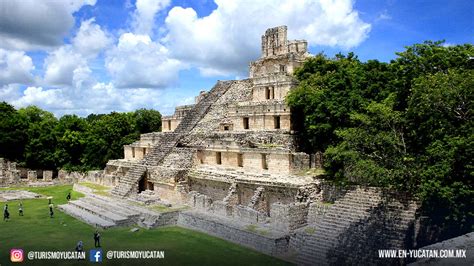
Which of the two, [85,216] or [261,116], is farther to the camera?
[261,116]

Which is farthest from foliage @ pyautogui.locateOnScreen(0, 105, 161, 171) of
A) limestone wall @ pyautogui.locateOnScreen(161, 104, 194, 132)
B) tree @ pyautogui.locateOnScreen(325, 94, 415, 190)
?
tree @ pyautogui.locateOnScreen(325, 94, 415, 190)

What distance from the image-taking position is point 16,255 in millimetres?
16297

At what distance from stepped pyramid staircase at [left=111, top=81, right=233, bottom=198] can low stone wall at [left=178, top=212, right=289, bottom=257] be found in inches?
236

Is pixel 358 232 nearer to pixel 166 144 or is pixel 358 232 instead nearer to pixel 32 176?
pixel 166 144

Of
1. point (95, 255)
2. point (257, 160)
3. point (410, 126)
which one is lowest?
point (95, 255)

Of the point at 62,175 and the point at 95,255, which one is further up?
the point at 62,175

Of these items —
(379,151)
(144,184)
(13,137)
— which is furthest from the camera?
(13,137)

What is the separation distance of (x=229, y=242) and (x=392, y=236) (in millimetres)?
6464

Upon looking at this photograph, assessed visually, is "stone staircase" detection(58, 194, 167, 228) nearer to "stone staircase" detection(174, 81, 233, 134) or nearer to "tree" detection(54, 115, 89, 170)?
"stone staircase" detection(174, 81, 233, 134)

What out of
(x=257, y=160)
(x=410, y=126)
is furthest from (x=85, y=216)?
(x=410, y=126)

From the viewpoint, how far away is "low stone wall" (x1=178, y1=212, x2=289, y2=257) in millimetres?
16312

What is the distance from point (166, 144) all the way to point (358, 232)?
15751 millimetres

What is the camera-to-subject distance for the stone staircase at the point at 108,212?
20.8m

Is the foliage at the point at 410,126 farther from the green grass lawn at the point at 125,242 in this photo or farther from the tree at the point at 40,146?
the tree at the point at 40,146
